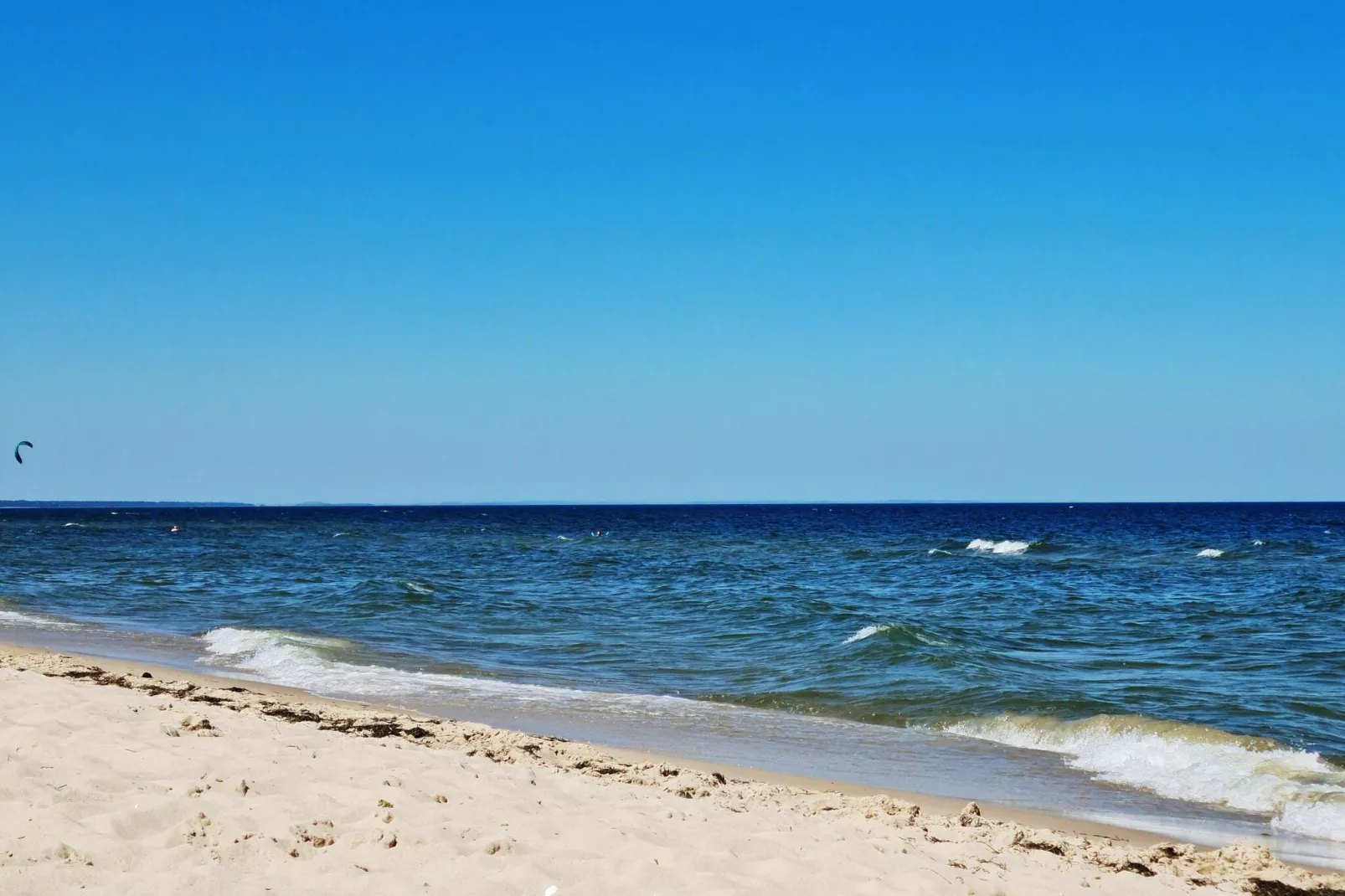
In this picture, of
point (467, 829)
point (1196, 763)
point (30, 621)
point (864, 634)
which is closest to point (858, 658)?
point (864, 634)

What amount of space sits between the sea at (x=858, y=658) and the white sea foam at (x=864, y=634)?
65 mm

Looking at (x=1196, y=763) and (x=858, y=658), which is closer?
(x=1196, y=763)

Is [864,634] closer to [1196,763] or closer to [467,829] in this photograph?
[1196,763]

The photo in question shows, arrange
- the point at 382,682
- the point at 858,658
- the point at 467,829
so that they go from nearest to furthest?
1. the point at 467,829
2. the point at 382,682
3. the point at 858,658

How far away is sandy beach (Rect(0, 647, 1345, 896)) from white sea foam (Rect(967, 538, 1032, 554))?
3800 cm

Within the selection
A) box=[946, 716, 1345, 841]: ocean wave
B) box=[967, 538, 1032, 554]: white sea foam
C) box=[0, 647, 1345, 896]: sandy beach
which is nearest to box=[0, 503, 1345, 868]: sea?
box=[946, 716, 1345, 841]: ocean wave

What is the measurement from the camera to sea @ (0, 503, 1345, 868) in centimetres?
912

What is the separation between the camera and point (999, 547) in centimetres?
4638

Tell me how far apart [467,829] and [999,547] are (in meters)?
43.8

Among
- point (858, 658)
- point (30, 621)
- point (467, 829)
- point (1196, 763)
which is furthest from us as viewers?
point (30, 621)

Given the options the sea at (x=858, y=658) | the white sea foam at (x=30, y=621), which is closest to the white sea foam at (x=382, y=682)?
the sea at (x=858, y=658)

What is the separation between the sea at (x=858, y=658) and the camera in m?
9.12

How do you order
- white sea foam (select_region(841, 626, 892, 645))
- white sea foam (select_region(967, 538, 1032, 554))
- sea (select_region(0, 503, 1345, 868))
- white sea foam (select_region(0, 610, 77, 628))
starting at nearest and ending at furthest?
sea (select_region(0, 503, 1345, 868)) < white sea foam (select_region(841, 626, 892, 645)) < white sea foam (select_region(0, 610, 77, 628)) < white sea foam (select_region(967, 538, 1032, 554))

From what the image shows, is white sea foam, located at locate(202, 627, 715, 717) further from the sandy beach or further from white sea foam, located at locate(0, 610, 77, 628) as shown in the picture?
white sea foam, located at locate(0, 610, 77, 628)
